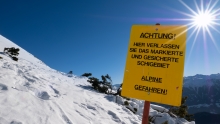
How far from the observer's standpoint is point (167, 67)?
267cm

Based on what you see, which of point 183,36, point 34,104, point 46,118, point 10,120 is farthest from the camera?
point 34,104

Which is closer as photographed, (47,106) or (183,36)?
(183,36)

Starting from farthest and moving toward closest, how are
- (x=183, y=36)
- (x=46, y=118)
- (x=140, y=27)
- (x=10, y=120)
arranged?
(x=46, y=118) < (x=10, y=120) < (x=140, y=27) < (x=183, y=36)

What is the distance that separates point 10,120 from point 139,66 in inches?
161

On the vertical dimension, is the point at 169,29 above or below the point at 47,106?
above

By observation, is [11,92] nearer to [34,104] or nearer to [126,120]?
[34,104]

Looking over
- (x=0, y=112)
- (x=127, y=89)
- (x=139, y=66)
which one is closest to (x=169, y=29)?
(x=139, y=66)

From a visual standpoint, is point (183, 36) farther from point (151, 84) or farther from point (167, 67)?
point (151, 84)

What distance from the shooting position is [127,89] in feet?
9.20

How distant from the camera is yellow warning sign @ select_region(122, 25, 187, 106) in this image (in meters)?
2.62

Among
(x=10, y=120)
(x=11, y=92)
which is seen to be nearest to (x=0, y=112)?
(x=10, y=120)

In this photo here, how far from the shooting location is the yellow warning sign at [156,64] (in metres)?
2.62

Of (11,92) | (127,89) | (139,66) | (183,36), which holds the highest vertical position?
(183,36)

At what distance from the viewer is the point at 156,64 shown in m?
2.74
